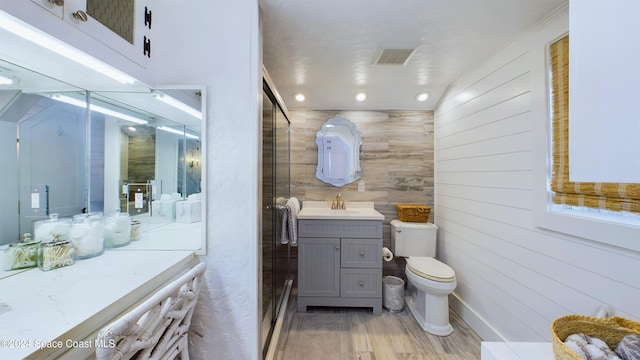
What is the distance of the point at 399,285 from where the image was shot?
86.3 inches

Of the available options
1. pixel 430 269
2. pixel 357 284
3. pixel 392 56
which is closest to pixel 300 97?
pixel 392 56

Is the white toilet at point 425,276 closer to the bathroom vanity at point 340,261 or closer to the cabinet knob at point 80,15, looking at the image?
the bathroom vanity at point 340,261

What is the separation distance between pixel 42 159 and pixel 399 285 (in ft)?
8.48

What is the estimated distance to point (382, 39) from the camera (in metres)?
1.55

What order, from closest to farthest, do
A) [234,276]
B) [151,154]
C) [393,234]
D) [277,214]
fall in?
[234,276]
[151,154]
[277,214]
[393,234]

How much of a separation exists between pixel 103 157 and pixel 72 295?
821 millimetres

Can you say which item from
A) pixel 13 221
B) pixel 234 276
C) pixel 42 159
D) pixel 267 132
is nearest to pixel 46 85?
pixel 42 159

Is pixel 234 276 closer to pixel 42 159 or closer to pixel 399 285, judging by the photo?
pixel 42 159

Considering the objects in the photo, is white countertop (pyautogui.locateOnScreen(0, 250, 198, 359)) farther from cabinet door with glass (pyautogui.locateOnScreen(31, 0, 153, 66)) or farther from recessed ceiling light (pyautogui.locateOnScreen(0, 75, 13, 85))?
cabinet door with glass (pyautogui.locateOnScreen(31, 0, 153, 66))

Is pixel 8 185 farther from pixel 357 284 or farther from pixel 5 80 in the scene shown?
pixel 357 284

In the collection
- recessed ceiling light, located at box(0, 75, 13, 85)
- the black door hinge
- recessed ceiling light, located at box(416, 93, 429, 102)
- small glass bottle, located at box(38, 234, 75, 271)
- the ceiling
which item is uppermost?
the ceiling

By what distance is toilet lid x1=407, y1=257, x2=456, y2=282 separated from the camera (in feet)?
5.93

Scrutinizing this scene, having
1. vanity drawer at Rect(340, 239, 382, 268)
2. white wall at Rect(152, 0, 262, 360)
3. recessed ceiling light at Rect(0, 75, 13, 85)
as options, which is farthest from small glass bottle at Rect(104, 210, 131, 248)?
vanity drawer at Rect(340, 239, 382, 268)

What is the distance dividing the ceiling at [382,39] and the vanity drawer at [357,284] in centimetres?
177
